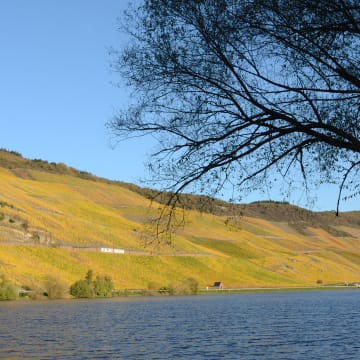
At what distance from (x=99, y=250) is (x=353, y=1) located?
132 meters

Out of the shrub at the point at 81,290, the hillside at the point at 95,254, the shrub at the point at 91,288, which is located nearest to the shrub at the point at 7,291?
the hillside at the point at 95,254

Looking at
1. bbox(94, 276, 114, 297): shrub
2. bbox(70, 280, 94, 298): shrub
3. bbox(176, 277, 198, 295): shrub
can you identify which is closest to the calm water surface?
bbox(70, 280, 94, 298): shrub

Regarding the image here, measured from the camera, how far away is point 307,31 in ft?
41.5

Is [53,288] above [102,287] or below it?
below

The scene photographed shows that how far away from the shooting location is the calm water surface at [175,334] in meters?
36.8

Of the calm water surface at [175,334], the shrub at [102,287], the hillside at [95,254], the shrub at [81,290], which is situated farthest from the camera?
the hillside at [95,254]

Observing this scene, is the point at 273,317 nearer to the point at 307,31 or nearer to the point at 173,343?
the point at 173,343

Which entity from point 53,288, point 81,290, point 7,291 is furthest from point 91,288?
point 7,291

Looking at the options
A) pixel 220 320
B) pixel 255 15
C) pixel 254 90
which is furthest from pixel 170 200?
pixel 220 320

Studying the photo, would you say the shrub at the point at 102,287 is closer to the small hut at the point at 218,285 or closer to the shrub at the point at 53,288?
the shrub at the point at 53,288

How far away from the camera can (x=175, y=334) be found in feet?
154

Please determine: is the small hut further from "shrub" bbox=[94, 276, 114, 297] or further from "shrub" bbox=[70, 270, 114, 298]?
"shrub" bbox=[94, 276, 114, 297]

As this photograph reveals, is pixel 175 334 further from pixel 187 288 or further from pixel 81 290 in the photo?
pixel 187 288

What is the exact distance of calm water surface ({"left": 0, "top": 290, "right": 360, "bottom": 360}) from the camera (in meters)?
36.8
